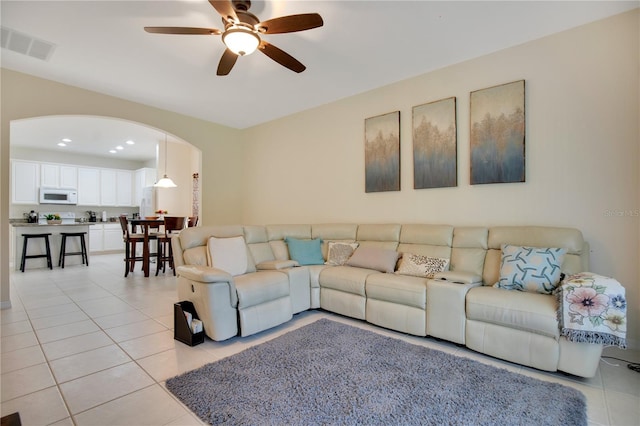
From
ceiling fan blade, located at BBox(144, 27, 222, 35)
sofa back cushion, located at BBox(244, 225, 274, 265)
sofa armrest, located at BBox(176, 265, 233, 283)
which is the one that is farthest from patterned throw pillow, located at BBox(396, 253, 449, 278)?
ceiling fan blade, located at BBox(144, 27, 222, 35)

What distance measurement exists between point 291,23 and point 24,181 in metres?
8.69

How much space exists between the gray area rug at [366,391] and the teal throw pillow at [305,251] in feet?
4.52

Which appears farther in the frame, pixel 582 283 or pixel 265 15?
pixel 265 15

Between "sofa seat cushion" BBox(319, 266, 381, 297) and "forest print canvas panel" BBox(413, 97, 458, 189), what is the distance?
133 centimetres

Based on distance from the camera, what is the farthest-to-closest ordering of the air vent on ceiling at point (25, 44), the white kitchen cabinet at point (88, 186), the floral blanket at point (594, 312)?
the white kitchen cabinet at point (88, 186) → the air vent on ceiling at point (25, 44) → the floral blanket at point (594, 312)

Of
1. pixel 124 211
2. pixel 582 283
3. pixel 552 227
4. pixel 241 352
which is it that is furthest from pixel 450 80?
pixel 124 211

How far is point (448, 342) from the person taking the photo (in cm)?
264

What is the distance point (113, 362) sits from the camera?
2.23 meters

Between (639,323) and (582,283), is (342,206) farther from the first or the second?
(639,323)

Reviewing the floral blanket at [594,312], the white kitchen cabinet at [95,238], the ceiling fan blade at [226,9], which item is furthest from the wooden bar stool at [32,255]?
the floral blanket at [594,312]

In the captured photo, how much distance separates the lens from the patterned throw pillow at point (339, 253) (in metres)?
3.68

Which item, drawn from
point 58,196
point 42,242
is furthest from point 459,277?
point 58,196

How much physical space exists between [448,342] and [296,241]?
2081 millimetres

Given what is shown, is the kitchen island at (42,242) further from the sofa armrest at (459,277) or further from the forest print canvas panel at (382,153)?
the sofa armrest at (459,277)
